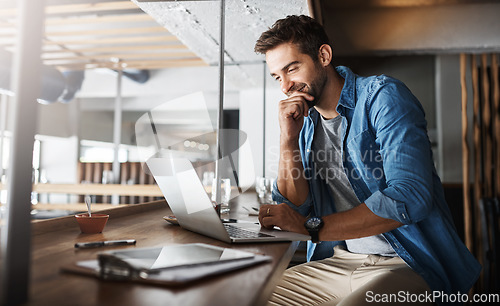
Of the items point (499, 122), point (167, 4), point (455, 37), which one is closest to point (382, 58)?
point (455, 37)

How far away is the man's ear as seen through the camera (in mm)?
1708

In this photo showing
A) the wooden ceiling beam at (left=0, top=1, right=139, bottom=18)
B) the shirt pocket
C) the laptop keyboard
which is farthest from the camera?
the wooden ceiling beam at (left=0, top=1, right=139, bottom=18)

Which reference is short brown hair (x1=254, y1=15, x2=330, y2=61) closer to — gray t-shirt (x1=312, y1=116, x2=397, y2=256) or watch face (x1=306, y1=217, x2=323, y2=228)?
gray t-shirt (x1=312, y1=116, x2=397, y2=256)

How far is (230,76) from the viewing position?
3635 millimetres

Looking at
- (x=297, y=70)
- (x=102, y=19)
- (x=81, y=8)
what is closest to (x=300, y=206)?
(x=297, y=70)

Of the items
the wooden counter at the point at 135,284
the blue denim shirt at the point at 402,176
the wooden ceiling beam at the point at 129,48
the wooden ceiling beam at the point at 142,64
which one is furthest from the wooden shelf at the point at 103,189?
the wooden counter at the point at 135,284

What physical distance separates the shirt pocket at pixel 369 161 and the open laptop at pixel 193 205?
43cm

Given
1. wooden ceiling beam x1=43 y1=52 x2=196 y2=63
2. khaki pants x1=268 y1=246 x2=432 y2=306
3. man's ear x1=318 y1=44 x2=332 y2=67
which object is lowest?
khaki pants x1=268 y1=246 x2=432 y2=306

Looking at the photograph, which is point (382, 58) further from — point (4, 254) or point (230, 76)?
point (4, 254)

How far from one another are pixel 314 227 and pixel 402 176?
312 mm

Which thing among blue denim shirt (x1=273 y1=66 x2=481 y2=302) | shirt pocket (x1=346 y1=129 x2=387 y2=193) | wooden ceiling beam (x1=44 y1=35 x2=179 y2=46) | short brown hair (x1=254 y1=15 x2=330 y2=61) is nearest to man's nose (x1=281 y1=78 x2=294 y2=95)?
short brown hair (x1=254 y1=15 x2=330 y2=61)

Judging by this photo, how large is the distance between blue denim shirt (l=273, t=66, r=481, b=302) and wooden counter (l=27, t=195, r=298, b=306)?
15.2 inches

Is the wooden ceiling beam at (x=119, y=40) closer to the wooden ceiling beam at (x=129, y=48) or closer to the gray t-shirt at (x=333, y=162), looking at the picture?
the wooden ceiling beam at (x=129, y=48)

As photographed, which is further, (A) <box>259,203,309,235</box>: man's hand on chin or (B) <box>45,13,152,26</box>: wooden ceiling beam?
(B) <box>45,13,152,26</box>: wooden ceiling beam
